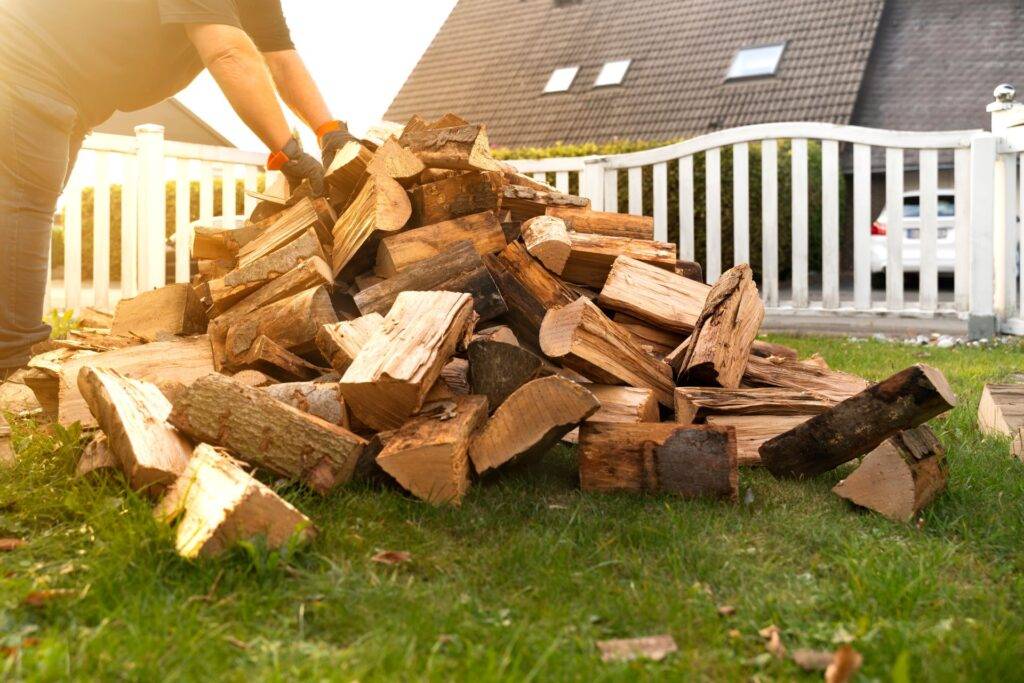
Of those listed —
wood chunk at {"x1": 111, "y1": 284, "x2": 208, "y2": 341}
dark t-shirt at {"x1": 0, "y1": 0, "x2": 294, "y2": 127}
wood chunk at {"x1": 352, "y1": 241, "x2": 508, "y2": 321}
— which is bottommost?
wood chunk at {"x1": 111, "y1": 284, "x2": 208, "y2": 341}

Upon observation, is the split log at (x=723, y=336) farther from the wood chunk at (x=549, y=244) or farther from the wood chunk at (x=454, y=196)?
the wood chunk at (x=454, y=196)

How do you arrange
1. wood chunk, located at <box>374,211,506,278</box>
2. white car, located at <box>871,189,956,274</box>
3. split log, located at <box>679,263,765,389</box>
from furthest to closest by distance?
white car, located at <box>871,189,956,274</box>
wood chunk, located at <box>374,211,506,278</box>
split log, located at <box>679,263,765,389</box>

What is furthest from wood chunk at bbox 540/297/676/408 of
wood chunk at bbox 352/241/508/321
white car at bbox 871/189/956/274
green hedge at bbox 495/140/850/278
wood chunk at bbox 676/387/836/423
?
white car at bbox 871/189/956/274

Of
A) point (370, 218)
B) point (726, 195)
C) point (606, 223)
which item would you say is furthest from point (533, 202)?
point (726, 195)

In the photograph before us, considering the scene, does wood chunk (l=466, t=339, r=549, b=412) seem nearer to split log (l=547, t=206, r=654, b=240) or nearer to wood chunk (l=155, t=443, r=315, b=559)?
wood chunk (l=155, t=443, r=315, b=559)

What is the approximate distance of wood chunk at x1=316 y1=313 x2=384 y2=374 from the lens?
2637 millimetres

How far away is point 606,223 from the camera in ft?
11.8

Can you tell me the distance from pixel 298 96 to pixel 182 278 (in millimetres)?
2051

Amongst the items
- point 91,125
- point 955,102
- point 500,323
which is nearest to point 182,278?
point 91,125

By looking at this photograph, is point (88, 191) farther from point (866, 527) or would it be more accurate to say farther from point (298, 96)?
point (866, 527)

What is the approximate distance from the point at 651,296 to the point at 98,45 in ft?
6.70

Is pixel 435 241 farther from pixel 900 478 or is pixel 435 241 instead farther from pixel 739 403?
pixel 900 478

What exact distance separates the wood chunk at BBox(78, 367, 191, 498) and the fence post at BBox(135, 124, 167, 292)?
3.55 m

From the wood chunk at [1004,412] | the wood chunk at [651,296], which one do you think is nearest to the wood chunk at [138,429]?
the wood chunk at [651,296]
